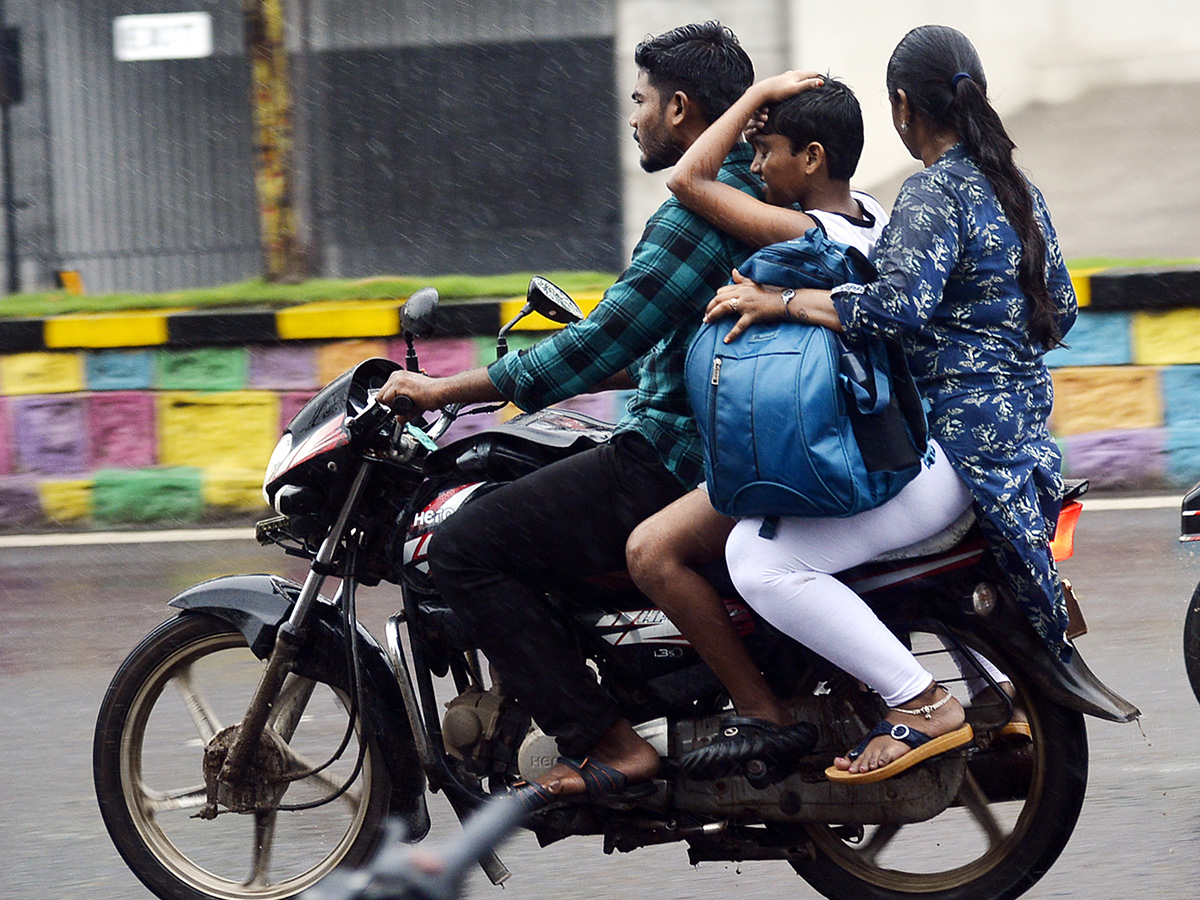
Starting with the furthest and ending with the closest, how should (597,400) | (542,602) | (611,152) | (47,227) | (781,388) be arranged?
(611,152)
(47,227)
(597,400)
(542,602)
(781,388)

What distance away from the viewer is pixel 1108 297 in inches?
314

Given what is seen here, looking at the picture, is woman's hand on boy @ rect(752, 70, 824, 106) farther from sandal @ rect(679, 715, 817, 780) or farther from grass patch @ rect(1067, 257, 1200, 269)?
grass patch @ rect(1067, 257, 1200, 269)

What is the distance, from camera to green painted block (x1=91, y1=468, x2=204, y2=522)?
26.3ft

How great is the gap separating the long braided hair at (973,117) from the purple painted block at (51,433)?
597 cm

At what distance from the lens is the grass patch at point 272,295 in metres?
8.44

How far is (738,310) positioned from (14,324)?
240 inches

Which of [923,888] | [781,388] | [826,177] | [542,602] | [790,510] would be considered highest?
[826,177]

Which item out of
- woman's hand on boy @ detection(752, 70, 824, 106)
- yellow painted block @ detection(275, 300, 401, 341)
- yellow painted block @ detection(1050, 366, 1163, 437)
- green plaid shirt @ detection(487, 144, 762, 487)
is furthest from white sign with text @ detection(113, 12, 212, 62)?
woman's hand on boy @ detection(752, 70, 824, 106)

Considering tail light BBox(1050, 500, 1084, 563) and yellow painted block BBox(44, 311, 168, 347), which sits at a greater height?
tail light BBox(1050, 500, 1084, 563)

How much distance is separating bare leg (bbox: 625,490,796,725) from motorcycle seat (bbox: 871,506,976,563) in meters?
0.30

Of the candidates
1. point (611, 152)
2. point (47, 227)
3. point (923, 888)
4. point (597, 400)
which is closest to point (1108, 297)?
point (597, 400)

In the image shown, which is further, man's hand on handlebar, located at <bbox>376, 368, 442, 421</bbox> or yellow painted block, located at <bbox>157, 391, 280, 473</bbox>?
yellow painted block, located at <bbox>157, 391, 280, 473</bbox>

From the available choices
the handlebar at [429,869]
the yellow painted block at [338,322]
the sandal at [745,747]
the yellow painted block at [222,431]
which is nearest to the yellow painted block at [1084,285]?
the yellow painted block at [338,322]

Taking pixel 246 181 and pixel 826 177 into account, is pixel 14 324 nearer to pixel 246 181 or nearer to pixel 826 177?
pixel 246 181
